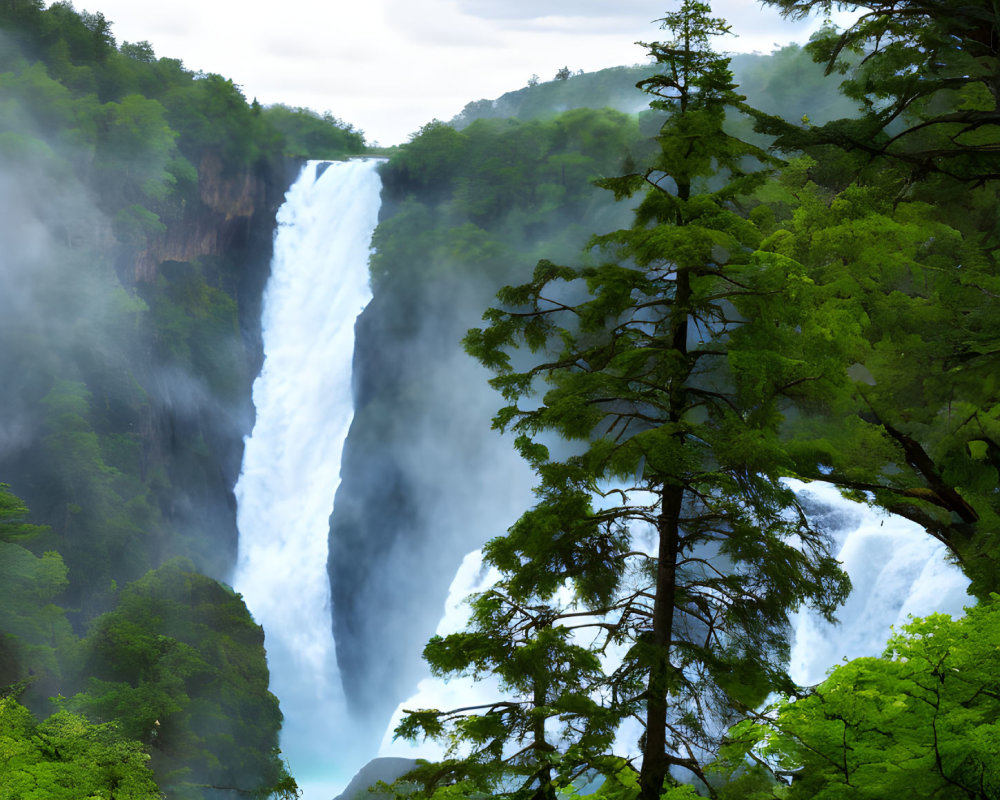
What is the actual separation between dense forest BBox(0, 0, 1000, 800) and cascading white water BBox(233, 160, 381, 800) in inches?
38.7

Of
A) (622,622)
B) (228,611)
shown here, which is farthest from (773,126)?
(228,611)

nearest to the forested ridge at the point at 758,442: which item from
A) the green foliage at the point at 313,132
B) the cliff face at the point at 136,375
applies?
the cliff face at the point at 136,375

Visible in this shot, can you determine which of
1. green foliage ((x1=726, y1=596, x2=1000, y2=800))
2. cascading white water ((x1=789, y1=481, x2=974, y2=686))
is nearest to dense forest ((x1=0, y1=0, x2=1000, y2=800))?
green foliage ((x1=726, y1=596, x2=1000, y2=800))

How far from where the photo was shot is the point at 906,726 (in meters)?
4.33

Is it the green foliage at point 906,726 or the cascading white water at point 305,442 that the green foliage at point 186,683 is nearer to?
the cascading white water at point 305,442

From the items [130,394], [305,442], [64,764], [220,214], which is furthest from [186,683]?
[220,214]

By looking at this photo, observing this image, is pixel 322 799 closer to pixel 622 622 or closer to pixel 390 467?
pixel 390 467

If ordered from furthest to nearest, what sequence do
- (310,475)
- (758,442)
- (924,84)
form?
(310,475) → (924,84) → (758,442)

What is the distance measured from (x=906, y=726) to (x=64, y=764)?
10827mm

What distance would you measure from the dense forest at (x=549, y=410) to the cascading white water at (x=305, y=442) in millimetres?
983

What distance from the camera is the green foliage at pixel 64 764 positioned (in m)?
10.6

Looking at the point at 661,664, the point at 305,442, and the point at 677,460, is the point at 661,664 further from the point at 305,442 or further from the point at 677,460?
the point at 305,442

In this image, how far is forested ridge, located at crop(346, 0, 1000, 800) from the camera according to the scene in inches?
187

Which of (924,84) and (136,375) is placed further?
(136,375)
